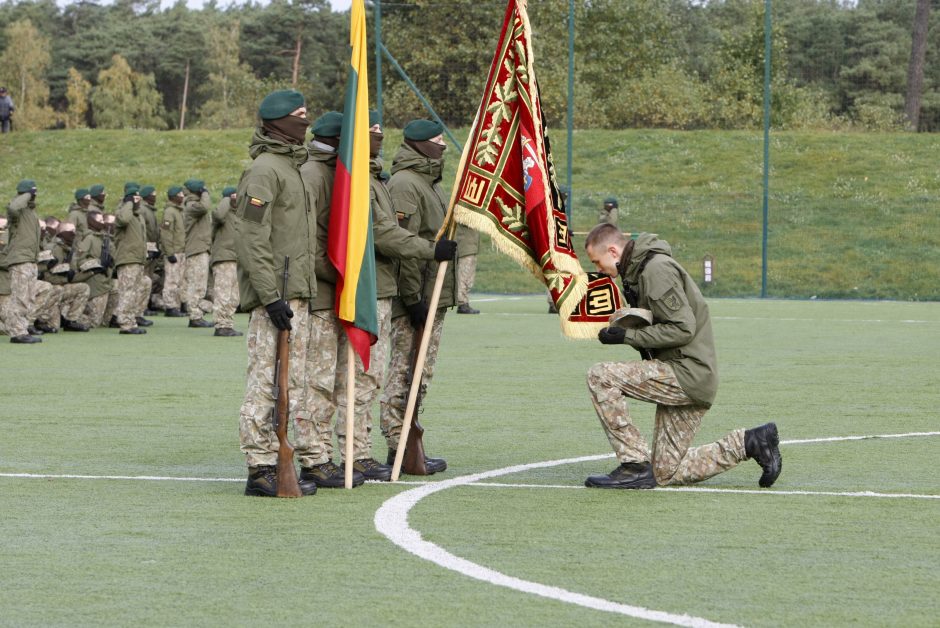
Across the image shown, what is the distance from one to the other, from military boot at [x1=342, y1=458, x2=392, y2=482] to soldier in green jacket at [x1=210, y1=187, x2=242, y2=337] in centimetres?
1148

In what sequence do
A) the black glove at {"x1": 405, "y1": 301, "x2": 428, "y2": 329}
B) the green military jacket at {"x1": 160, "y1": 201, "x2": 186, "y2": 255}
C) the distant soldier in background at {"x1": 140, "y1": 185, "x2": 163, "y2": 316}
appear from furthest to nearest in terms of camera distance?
the green military jacket at {"x1": 160, "y1": 201, "x2": 186, "y2": 255} → the distant soldier in background at {"x1": 140, "y1": 185, "x2": 163, "y2": 316} → the black glove at {"x1": 405, "y1": 301, "x2": 428, "y2": 329}

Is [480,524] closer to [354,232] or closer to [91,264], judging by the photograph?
[354,232]

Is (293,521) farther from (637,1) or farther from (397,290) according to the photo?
(637,1)

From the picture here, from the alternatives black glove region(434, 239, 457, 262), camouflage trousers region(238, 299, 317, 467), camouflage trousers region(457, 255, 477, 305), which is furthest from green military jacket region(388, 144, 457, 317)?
camouflage trousers region(457, 255, 477, 305)

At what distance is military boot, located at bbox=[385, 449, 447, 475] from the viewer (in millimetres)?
9016

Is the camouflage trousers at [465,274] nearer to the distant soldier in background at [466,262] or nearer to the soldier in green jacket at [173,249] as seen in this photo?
the distant soldier in background at [466,262]

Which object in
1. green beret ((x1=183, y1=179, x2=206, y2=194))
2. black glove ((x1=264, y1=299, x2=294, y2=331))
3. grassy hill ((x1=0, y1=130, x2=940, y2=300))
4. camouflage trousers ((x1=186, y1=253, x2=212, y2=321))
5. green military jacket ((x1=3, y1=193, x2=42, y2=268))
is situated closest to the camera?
black glove ((x1=264, y1=299, x2=294, y2=331))

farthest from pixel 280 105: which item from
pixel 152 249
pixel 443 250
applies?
pixel 152 249

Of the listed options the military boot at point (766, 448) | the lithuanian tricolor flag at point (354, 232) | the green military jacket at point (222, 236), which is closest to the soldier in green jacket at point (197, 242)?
the green military jacket at point (222, 236)

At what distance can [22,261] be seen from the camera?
65.5ft

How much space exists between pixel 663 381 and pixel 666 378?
0.08 ft

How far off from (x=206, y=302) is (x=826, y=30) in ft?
58.1

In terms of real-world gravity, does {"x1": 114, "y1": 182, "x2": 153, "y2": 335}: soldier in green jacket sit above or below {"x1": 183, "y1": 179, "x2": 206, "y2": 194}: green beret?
below

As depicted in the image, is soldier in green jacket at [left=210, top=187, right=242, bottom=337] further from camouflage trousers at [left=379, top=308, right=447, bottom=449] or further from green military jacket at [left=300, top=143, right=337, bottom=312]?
green military jacket at [left=300, top=143, right=337, bottom=312]
